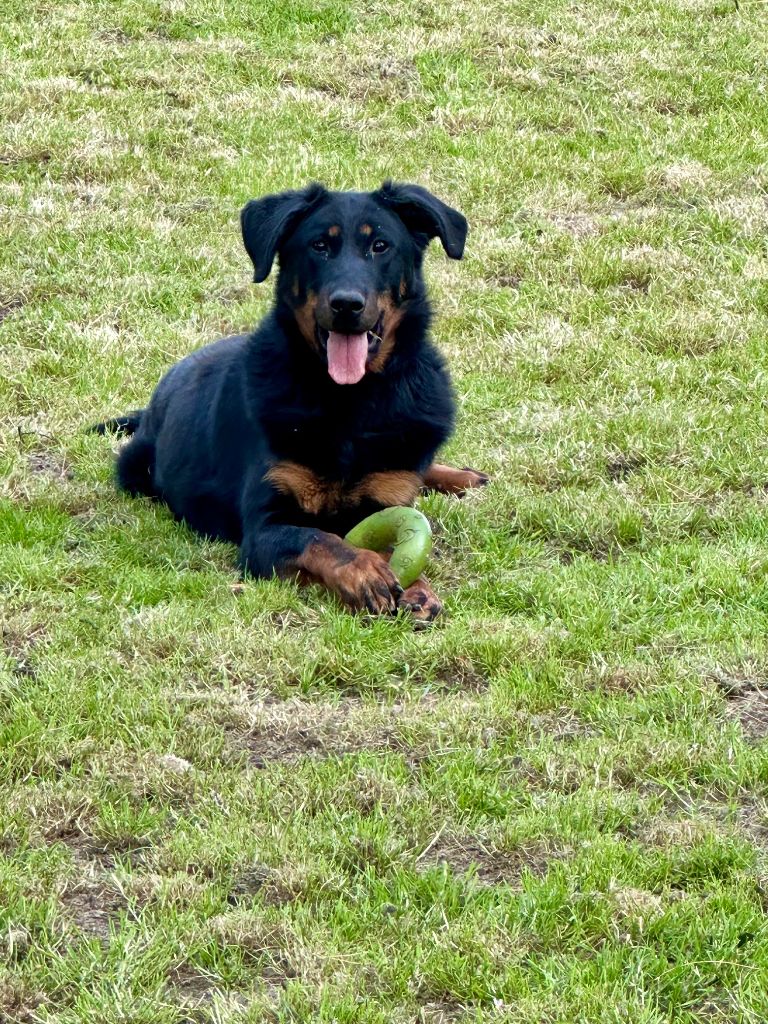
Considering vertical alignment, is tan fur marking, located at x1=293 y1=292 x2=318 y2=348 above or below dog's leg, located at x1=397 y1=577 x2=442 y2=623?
above

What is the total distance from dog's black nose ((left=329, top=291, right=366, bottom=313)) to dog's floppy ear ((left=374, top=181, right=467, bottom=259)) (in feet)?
2.05

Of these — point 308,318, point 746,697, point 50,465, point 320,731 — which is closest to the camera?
point 320,731

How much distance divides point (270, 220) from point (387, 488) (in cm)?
123

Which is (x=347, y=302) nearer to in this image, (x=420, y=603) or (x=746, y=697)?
(x=420, y=603)

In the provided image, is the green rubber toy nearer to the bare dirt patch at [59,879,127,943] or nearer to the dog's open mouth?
the dog's open mouth

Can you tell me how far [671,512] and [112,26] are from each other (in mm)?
9135

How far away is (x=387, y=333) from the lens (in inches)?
235

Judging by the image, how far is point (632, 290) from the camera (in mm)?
9055

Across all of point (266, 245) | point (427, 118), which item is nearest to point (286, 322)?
point (266, 245)

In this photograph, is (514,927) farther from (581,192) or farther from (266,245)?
(581,192)

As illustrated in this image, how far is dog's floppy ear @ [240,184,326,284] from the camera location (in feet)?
19.3

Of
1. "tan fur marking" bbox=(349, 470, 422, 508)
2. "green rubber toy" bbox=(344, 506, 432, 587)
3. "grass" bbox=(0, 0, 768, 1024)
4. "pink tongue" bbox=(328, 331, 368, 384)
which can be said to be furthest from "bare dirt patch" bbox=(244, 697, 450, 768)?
"pink tongue" bbox=(328, 331, 368, 384)

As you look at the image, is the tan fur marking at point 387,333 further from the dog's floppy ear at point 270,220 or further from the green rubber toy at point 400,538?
the green rubber toy at point 400,538

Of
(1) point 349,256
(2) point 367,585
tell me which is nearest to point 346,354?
(1) point 349,256
